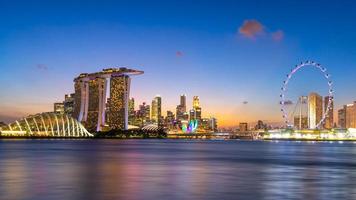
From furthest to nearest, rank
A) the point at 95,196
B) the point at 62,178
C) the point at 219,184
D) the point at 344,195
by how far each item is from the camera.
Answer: the point at 62,178
the point at 219,184
the point at 344,195
the point at 95,196

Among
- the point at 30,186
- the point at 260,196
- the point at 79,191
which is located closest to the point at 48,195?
the point at 79,191

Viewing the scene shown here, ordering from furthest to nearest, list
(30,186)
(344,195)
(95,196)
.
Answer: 1. (30,186)
2. (344,195)
3. (95,196)

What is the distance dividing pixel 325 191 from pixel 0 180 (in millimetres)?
21095

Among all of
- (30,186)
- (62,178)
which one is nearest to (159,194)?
(30,186)

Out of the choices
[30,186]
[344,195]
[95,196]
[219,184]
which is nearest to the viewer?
[95,196]

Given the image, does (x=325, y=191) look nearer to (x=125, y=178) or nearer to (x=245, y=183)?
(x=245, y=183)

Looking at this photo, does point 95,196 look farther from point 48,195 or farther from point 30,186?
point 30,186

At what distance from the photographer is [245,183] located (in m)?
36.7

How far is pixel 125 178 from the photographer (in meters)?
39.2

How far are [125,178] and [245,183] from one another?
28.8 feet

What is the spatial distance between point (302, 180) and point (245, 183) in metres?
5.36

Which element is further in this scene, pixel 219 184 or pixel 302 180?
pixel 302 180

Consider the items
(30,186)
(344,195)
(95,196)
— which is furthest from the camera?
(30,186)

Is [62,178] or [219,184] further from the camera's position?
[62,178]
